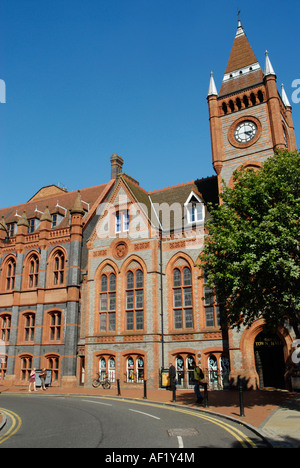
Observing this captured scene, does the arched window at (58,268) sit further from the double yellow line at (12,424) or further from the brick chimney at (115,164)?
the double yellow line at (12,424)

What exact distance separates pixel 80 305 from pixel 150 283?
25.1 feet

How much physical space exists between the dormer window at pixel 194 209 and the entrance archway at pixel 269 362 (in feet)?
33.2

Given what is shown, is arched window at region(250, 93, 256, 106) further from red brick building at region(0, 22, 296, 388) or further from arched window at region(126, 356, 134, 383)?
arched window at region(126, 356, 134, 383)

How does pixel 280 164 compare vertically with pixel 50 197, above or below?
below

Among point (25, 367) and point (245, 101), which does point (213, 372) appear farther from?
point (245, 101)

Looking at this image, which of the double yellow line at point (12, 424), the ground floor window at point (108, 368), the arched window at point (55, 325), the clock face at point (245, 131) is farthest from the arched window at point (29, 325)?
the clock face at point (245, 131)

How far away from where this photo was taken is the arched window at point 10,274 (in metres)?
37.3

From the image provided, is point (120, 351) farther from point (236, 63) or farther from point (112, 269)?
point (236, 63)

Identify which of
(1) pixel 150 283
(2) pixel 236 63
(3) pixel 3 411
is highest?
(2) pixel 236 63

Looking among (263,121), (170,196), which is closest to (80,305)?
(170,196)

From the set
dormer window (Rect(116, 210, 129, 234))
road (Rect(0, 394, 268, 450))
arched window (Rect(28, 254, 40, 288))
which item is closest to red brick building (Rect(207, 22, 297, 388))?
dormer window (Rect(116, 210, 129, 234))

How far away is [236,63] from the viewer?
3241 cm

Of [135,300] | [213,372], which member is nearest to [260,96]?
[135,300]

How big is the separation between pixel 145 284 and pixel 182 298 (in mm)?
2968
